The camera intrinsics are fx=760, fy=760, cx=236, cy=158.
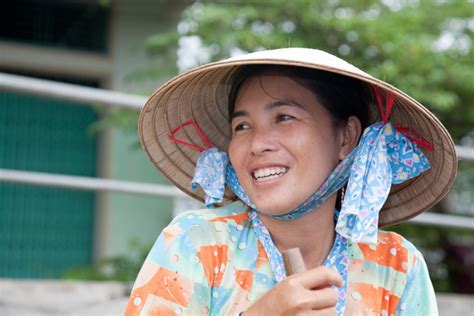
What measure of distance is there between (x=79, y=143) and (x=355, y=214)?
588 centimetres

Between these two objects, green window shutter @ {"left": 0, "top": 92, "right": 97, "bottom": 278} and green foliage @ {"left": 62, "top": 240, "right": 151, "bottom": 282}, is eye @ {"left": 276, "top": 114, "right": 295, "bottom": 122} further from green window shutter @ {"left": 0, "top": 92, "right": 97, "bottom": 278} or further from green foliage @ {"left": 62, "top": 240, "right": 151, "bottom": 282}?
green window shutter @ {"left": 0, "top": 92, "right": 97, "bottom": 278}

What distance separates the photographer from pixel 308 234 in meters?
2.34

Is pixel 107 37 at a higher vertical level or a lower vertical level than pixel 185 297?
higher

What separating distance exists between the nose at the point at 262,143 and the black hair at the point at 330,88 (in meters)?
0.21

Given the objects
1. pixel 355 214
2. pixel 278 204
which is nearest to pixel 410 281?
pixel 355 214

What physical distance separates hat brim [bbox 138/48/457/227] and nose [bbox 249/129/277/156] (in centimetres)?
24

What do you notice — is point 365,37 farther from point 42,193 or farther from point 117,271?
point 42,193

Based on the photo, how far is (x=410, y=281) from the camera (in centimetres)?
237

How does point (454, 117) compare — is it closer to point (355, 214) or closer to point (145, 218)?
point (145, 218)

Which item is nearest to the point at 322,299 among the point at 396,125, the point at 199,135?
the point at 396,125

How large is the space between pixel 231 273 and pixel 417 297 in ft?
1.97

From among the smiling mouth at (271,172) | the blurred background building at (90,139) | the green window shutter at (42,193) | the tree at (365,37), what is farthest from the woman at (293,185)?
the green window shutter at (42,193)

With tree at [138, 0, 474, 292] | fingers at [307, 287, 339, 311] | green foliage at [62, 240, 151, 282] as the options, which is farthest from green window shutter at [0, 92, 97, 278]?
fingers at [307, 287, 339, 311]

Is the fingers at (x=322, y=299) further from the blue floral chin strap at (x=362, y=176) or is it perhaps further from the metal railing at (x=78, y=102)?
the metal railing at (x=78, y=102)
